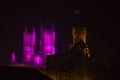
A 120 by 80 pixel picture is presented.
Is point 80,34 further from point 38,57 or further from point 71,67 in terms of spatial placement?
point 38,57

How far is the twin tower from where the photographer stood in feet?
326

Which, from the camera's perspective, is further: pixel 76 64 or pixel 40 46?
pixel 40 46

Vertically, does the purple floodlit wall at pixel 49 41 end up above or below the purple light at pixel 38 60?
above

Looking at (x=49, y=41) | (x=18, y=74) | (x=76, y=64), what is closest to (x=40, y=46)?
(x=49, y=41)

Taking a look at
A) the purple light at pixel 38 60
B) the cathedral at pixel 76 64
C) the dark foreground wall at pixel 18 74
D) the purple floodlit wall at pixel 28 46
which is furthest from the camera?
the purple floodlit wall at pixel 28 46

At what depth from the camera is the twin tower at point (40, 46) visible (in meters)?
99.4

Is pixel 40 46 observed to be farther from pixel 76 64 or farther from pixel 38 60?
pixel 76 64

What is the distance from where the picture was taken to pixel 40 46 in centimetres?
10312

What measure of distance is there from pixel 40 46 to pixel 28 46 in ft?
10.8

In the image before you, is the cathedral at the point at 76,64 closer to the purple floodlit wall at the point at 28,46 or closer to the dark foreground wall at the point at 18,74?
the dark foreground wall at the point at 18,74

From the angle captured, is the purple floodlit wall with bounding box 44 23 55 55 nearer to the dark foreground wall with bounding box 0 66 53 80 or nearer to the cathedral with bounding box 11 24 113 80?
the cathedral with bounding box 11 24 113 80

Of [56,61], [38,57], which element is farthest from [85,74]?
[38,57]

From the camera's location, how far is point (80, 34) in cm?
7025

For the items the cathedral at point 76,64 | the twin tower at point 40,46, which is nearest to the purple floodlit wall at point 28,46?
the twin tower at point 40,46
